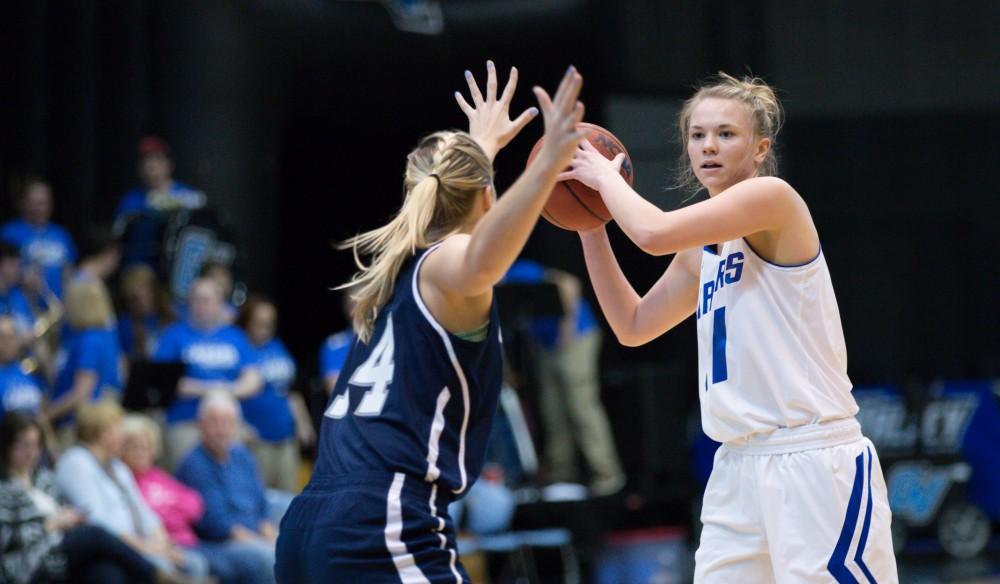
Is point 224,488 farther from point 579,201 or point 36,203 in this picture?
point 579,201

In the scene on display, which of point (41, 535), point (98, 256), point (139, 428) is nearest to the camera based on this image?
point (41, 535)

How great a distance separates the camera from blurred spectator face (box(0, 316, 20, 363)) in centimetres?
772

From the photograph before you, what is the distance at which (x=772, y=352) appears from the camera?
3283 mm

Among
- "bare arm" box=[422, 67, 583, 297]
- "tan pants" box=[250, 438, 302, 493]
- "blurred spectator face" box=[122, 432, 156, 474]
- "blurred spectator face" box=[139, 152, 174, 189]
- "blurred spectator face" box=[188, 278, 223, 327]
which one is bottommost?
"tan pants" box=[250, 438, 302, 493]

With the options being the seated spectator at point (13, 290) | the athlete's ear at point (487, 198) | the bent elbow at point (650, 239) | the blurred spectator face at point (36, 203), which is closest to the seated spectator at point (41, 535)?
the seated spectator at point (13, 290)

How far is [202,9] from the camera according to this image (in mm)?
11789

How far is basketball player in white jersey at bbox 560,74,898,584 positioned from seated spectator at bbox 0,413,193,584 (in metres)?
4.30

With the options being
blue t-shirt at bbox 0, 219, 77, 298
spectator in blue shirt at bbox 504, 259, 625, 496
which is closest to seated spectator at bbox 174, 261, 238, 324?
blue t-shirt at bbox 0, 219, 77, 298

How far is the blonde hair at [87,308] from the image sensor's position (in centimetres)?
839

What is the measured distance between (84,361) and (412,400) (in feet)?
19.0

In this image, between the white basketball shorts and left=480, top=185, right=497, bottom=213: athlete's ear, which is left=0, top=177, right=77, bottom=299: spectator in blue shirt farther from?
the white basketball shorts

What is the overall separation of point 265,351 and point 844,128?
6.22 m

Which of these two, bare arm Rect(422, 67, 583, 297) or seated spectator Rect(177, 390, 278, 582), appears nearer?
bare arm Rect(422, 67, 583, 297)

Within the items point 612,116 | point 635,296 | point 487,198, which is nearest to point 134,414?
point 635,296
